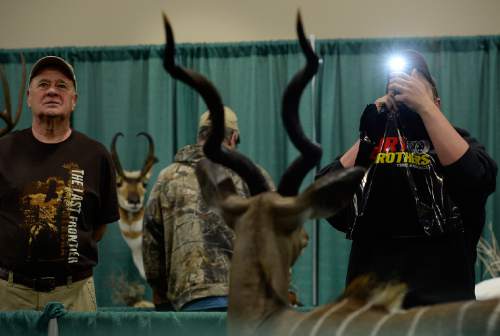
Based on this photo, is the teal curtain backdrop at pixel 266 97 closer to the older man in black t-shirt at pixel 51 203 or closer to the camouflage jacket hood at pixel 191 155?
the camouflage jacket hood at pixel 191 155

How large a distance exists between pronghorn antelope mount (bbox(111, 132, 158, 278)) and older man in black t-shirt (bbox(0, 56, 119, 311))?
7.20ft

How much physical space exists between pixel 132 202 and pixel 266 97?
1.36 meters

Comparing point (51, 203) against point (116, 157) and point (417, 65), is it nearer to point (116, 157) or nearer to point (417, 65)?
point (417, 65)

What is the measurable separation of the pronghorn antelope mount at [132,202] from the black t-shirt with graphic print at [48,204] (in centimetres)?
222

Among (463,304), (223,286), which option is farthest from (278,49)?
(463,304)

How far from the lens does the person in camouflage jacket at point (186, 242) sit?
2645 millimetres

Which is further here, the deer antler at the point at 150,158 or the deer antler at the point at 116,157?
the deer antler at the point at 150,158

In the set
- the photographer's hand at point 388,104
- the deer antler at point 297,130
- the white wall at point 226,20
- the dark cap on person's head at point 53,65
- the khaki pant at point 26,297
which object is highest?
the white wall at point 226,20

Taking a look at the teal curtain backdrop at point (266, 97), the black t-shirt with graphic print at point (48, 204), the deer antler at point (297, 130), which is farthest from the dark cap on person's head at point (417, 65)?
the teal curtain backdrop at point (266, 97)

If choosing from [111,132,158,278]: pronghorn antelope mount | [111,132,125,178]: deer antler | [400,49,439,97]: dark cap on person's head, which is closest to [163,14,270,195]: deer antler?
[400,49,439,97]: dark cap on person's head

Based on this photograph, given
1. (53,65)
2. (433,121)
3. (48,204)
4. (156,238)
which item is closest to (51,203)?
(48,204)

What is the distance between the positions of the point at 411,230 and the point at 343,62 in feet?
12.4

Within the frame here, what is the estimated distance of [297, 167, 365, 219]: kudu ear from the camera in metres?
1.34

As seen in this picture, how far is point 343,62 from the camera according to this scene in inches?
213
